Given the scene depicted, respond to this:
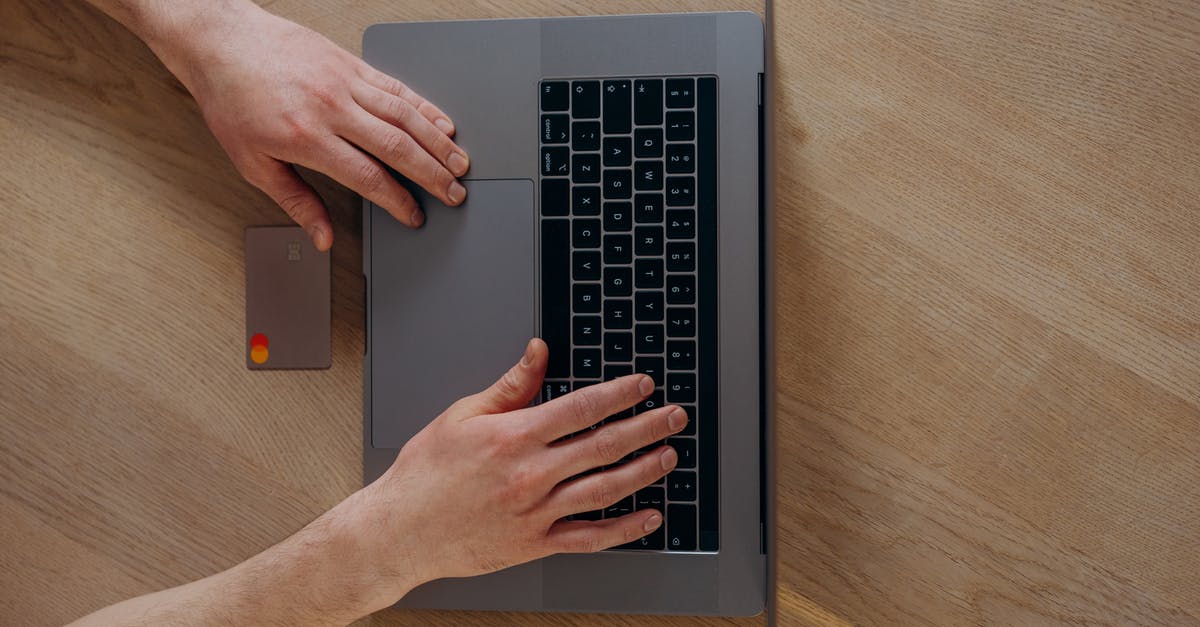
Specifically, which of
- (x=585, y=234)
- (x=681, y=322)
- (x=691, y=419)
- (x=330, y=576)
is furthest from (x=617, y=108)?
(x=330, y=576)

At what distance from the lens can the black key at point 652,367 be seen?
75 centimetres

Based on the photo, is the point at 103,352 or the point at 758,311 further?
the point at 103,352

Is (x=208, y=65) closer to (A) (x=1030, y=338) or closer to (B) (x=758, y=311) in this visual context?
(B) (x=758, y=311)

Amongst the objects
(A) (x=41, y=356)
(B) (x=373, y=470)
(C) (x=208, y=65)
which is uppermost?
(C) (x=208, y=65)

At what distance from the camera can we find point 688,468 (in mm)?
748

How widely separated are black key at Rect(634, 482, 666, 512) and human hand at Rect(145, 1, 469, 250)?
38 cm

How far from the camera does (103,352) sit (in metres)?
0.85

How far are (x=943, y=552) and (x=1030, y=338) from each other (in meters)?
0.25

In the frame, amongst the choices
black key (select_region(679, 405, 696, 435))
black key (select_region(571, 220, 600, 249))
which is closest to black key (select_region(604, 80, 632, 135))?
black key (select_region(571, 220, 600, 249))

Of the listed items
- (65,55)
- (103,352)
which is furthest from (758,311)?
(65,55)

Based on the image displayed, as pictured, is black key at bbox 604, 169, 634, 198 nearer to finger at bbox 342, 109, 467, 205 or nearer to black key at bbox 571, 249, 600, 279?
black key at bbox 571, 249, 600, 279

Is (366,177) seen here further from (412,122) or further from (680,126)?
(680,126)

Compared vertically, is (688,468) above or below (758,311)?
below

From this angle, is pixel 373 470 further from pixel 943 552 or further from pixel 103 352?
pixel 943 552
